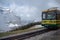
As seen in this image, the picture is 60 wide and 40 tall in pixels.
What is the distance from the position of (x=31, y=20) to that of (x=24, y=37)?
0.41 m

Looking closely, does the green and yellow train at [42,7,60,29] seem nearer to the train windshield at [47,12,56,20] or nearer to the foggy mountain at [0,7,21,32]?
the train windshield at [47,12,56,20]

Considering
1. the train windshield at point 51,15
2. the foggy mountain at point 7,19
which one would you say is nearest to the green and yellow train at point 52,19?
the train windshield at point 51,15

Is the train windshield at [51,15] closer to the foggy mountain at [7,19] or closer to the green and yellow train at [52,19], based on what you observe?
the green and yellow train at [52,19]

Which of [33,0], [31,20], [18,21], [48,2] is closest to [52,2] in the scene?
[48,2]

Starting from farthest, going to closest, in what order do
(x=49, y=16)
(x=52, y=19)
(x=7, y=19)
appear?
(x=49, y=16) → (x=52, y=19) → (x=7, y=19)

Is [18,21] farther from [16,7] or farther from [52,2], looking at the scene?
[52,2]

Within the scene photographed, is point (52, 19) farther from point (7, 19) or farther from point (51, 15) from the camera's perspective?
point (7, 19)

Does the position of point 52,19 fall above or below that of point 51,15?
below

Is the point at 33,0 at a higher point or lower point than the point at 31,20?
higher

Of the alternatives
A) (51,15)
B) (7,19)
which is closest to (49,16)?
(51,15)

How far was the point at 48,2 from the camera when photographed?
3982mm

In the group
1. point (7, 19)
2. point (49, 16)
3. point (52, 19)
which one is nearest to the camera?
point (7, 19)

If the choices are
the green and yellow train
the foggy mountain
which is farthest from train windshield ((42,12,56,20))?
the foggy mountain

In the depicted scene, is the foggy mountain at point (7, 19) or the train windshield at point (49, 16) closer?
the foggy mountain at point (7, 19)
